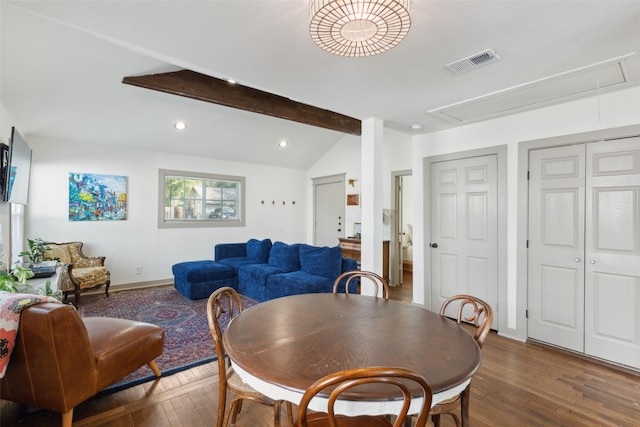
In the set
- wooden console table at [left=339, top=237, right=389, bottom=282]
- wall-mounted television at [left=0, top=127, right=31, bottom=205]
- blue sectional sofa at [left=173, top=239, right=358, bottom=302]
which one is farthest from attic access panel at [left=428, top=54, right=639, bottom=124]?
wall-mounted television at [left=0, top=127, right=31, bottom=205]

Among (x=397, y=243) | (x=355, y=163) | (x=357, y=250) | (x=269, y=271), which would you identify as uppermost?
(x=355, y=163)

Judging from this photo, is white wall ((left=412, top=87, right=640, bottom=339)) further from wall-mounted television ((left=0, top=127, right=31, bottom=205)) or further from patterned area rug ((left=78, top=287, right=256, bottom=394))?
wall-mounted television ((left=0, top=127, right=31, bottom=205))

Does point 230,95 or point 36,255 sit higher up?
point 230,95

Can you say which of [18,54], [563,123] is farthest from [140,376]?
[563,123]

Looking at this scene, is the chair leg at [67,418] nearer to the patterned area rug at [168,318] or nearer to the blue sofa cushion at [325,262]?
the patterned area rug at [168,318]

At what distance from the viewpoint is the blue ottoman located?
4.30 meters

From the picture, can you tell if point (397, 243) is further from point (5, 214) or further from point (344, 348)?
point (5, 214)

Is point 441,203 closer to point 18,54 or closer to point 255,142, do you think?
point 255,142

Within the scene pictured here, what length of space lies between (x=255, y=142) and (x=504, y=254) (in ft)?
15.0

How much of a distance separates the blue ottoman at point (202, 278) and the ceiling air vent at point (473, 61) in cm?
404

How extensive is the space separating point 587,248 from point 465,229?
1.10m

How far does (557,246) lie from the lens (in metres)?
2.87

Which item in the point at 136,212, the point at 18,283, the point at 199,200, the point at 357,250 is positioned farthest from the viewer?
the point at 199,200

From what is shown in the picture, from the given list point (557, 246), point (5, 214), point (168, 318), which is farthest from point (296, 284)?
point (5, 214)
